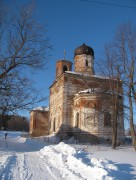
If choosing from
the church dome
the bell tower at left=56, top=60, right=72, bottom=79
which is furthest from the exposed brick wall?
the church dome

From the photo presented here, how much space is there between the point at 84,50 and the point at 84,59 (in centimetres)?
146

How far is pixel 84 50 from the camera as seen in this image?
33562mm

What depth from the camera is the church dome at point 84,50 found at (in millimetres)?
33562

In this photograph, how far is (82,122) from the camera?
86.4 ft

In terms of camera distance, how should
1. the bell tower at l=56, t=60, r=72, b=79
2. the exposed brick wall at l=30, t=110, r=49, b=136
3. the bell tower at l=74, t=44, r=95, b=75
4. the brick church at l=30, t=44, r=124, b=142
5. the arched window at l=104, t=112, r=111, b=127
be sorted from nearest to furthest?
1. the brick church at l=30, t=44, r=124, b=142
2. the arched window at l=104, t=112, r=111, b=127
3. the bell tower at l=74, t=44, r=95, b=75
4. the bell tower at l=56, t=60, r=72, b=79
5. the exposed brick wall at l=30, t=110, r=49, b=136

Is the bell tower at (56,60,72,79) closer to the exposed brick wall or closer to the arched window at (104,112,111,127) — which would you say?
the exposed brick wall

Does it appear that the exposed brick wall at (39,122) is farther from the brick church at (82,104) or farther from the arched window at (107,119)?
the arched window at (107,119)

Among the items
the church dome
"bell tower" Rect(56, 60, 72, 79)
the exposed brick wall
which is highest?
the church dome

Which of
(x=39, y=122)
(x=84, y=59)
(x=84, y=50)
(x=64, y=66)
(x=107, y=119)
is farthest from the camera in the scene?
(x=39, y=122)

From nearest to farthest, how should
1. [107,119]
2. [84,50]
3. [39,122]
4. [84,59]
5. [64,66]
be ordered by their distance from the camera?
[107,119]
[84,59]
[84,50]
[64,66]
[39,122]

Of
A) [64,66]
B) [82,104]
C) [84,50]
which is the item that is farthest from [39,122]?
[84,50]

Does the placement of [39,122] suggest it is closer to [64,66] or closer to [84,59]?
[64,66]

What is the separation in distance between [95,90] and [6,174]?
20.8 meters

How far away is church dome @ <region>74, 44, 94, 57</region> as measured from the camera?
110ft
